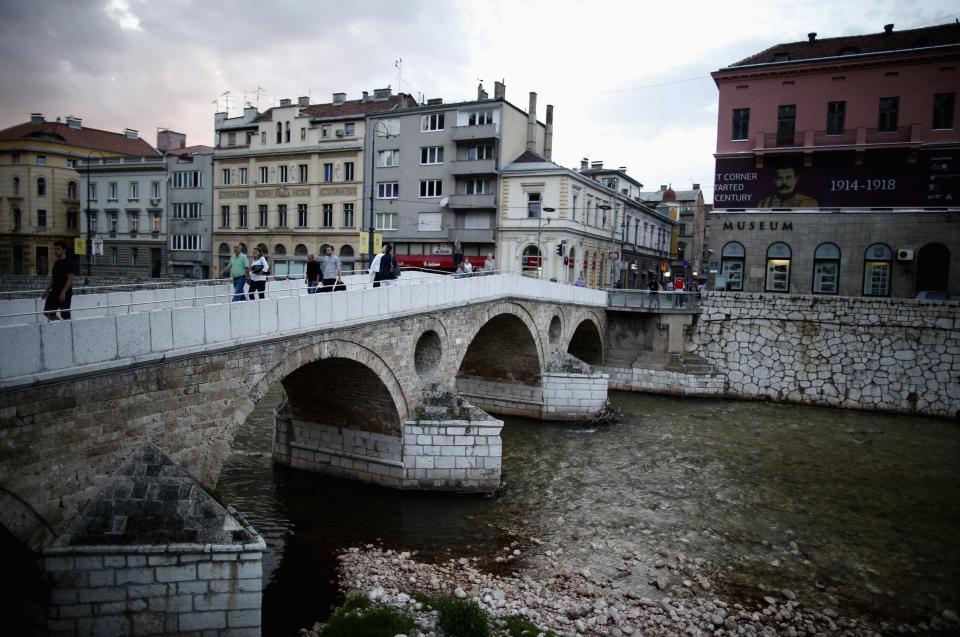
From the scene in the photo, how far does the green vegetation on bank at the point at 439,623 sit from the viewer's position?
8289 mm

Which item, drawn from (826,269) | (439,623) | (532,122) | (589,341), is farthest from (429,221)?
(439,623)

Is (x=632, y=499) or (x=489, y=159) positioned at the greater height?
(x=489, y=159)

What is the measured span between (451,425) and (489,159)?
885 inches

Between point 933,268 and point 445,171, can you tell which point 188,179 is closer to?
point 445,171

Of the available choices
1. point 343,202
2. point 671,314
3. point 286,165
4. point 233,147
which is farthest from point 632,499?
point 233,147

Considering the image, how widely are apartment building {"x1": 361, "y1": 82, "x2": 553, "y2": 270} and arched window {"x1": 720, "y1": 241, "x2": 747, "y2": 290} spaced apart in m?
11.7

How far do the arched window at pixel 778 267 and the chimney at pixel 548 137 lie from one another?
15208 millimetres

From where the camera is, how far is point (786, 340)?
83.8 ft

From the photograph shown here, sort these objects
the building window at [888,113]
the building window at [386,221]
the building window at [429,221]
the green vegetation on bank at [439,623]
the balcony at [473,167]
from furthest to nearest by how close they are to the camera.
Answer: the building window at [386,221] → the building window at [429,221] → the balcony at [473,167] → the building window at [888,113] → the green vegetation on bank at [439,623]

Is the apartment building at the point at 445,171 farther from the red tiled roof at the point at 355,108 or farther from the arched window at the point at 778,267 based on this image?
the arched window at the point at 778,267

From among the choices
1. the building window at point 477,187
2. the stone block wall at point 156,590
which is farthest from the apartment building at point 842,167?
the stone block wall at point 156,590

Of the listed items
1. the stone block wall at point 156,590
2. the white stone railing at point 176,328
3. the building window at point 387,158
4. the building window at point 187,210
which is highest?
the building window at point 387,158

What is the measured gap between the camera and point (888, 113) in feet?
85.0

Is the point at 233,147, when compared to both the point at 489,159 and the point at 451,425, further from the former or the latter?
the point at 451,425
